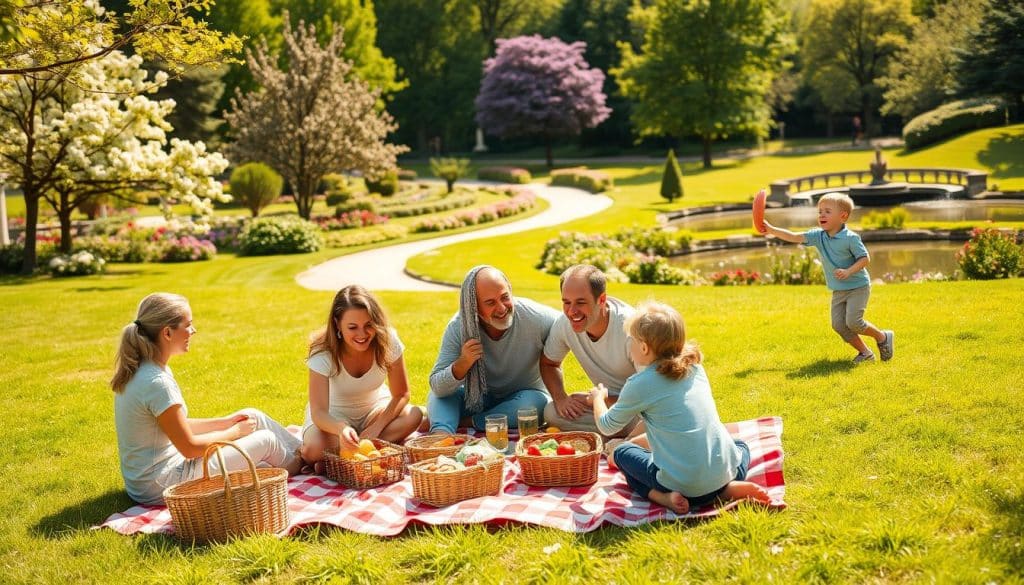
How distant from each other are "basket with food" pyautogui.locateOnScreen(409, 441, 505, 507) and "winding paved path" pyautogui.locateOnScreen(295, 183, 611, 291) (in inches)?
371

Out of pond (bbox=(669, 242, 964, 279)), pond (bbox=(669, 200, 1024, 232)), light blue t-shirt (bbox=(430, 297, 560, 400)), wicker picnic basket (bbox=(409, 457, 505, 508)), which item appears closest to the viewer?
wicker picnic basket (bbox=(409, 457, 505, 508))

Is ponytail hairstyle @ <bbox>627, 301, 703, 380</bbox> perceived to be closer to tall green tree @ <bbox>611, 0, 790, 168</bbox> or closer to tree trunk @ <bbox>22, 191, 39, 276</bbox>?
tree trunk @ <bbox>22, 191, 39, 276</bbox>

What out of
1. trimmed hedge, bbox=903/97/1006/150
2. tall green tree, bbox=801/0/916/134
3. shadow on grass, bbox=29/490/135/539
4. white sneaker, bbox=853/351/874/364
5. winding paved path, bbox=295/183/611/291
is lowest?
shadow on grass, bbox=29/490/135/539

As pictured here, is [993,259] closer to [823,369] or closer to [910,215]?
[823,369]

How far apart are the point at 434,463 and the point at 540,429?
1.41m

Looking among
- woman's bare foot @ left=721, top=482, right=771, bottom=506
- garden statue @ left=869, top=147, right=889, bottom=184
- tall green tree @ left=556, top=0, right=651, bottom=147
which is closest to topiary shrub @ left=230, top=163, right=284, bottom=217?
garden statue @ left=869, top=147, right=889, bottom=184

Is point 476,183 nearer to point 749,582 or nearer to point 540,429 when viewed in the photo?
point 540,429

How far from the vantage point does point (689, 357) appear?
4660 mm

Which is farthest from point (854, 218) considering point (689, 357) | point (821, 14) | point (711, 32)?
point (821, 14)

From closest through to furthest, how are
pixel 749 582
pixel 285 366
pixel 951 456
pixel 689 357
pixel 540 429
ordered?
pixel 749 582
pixel 689 357
pixel 951 456
pixel 540 429
pixel 285 366

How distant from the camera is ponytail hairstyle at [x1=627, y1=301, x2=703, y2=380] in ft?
15.0

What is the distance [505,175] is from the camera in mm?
42219

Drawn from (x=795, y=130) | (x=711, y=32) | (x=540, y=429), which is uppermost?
(x=711, y=32)

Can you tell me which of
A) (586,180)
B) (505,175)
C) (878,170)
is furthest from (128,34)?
(505,175)
